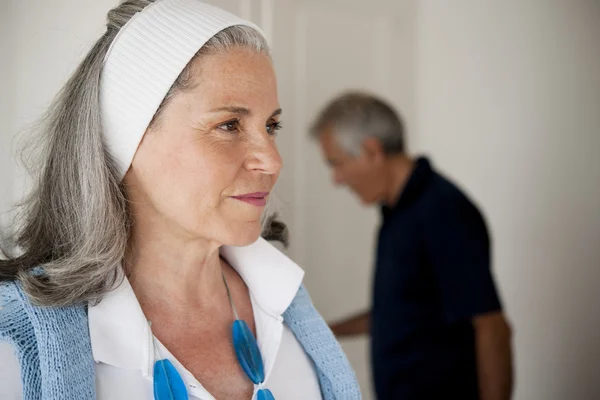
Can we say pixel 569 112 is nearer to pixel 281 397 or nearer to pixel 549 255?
pixel 549 255

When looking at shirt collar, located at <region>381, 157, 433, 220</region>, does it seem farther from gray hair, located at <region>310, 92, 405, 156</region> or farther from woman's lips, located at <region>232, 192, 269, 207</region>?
woman's lips, located at <region>232, 192, 269, 207</region>

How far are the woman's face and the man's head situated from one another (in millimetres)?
1217

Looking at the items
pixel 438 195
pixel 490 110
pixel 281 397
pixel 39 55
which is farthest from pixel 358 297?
pixel 39 55

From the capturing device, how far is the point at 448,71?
3.08m

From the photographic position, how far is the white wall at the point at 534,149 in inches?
112

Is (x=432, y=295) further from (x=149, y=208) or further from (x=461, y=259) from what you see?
(x=149, y=208)

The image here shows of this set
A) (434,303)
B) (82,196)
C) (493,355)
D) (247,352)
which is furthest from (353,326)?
(82,196)

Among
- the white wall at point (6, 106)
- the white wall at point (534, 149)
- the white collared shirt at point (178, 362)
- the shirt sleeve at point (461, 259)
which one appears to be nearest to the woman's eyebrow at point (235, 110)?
the white collared shirt at point (178, 362)

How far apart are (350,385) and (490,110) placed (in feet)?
7.07

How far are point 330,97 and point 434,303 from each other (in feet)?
3.07

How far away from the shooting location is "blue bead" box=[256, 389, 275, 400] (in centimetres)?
103

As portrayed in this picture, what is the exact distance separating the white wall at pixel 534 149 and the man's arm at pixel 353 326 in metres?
1.06

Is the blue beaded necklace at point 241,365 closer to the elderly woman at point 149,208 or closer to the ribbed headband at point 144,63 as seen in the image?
the elderly woman at point 149,208

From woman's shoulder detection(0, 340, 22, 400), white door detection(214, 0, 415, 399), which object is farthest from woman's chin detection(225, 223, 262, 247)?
white door detection(214, 0, 415, 399)
